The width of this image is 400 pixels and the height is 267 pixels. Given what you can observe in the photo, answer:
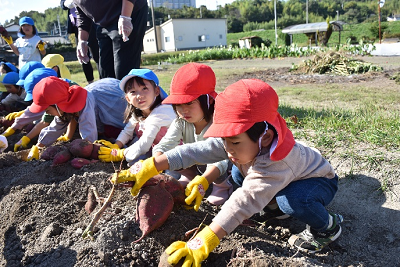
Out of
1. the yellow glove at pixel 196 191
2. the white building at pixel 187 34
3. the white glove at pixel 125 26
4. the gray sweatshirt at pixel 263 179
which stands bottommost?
the yellow glove at pixel 196 191

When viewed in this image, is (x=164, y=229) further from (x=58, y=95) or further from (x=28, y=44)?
(x=28, y=44)

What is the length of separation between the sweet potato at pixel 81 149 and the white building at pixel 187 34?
42593 mm

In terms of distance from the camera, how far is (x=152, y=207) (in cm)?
165

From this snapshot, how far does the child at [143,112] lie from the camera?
2.61 m

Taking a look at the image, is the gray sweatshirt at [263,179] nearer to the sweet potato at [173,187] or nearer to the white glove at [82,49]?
the sweet potato at [173,187]

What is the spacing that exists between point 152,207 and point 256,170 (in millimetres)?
526

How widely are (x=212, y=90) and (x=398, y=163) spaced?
4.19ft

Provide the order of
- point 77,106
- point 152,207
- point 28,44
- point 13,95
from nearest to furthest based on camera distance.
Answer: point 152,207 → point 77,106 → point 13,95 → point 28,44

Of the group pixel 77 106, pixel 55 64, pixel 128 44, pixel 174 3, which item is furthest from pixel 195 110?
pixel 174 3

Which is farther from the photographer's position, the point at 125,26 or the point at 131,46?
the point at 131,46

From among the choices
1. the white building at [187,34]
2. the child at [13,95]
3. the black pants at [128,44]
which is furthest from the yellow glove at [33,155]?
the white building at [187,34]

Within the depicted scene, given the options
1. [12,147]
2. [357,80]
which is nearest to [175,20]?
[357,80]

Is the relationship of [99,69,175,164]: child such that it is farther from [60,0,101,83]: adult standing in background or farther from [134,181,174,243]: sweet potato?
[60,0,101,83]: adult standing in background

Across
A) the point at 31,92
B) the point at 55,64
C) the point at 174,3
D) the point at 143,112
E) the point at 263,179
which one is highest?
the point at 174,3
